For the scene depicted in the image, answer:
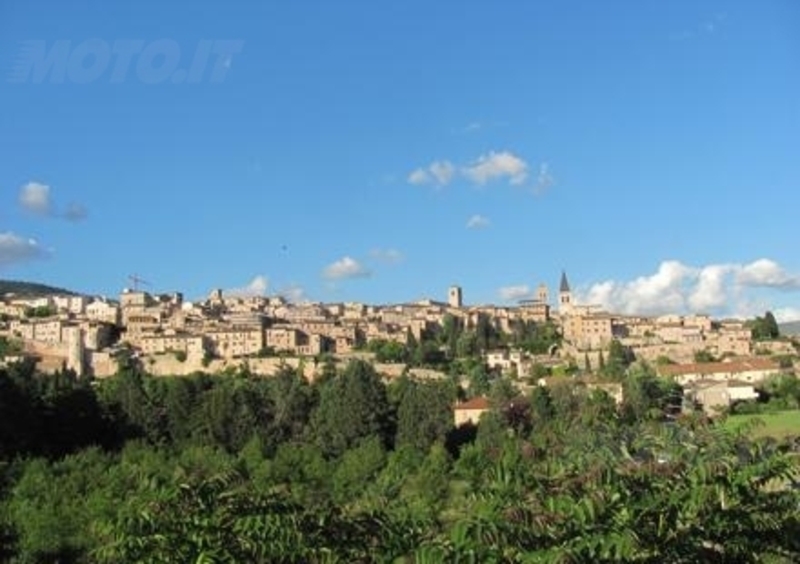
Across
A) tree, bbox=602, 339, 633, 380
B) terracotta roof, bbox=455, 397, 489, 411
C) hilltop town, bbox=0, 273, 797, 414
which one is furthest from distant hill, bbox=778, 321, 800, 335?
terracotta roof, bbox=455, 397, 489, 411

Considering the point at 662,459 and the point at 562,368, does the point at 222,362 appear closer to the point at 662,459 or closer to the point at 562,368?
the point at 562,368

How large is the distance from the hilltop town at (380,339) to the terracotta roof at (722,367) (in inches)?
3.9

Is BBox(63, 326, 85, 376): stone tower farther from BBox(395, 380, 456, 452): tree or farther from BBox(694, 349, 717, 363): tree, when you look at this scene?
BBox(694, 349, 717, 363): tree

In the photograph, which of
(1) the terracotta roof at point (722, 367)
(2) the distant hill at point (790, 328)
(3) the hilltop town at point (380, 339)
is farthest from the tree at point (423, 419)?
(2) the distant hill at point (790, 328)

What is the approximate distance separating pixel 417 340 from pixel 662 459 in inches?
2968

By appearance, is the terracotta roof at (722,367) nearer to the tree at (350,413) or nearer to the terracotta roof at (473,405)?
the terracotta roof at (473,405)

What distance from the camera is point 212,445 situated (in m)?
36.8

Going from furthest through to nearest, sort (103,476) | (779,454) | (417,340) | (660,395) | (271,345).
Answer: (417,340) → (271,345) → (660,395) → (103,476) → (779,454)

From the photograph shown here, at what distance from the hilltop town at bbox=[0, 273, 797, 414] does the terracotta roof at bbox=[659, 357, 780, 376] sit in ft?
0.33

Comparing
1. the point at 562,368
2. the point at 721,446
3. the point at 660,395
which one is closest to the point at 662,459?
the point at 721,446

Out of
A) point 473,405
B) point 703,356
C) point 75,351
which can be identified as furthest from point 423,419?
point 703,356

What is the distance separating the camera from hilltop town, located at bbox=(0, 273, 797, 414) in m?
66.8

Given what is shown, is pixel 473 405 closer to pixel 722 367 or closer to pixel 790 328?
pixel 722 367

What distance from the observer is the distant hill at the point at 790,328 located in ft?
306
